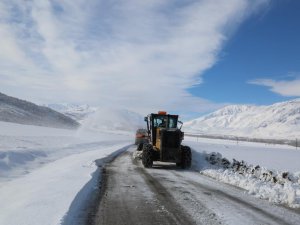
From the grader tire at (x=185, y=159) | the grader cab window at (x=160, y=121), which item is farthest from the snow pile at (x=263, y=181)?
the grader cab window at (x=160, y=121)

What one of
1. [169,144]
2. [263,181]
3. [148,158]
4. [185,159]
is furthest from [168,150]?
[263,181]

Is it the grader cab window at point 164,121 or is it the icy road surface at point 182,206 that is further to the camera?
the grader cab window at point 164,121

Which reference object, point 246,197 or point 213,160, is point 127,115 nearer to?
point 213,160

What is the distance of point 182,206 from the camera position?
9250 mm

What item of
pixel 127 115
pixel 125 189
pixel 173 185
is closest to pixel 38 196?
pixel 125 189

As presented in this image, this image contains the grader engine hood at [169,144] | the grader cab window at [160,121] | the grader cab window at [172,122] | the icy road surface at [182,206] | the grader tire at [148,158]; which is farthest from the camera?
the grader cab window at [172,122]

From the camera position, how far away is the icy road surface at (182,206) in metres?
7.91

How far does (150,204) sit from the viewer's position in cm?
943

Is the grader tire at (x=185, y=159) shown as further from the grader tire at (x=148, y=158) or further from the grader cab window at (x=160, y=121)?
the grader cab window at (x=160, y=121)

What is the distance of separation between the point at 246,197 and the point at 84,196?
14.9 ft

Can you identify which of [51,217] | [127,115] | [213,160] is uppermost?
[127,115]

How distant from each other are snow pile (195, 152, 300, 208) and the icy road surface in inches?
19.0

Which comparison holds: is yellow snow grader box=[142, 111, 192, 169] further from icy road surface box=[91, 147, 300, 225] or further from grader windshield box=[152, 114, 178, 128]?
icy road surface box=[91, 147, 300, 225]

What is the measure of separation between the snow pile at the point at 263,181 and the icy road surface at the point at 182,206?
0.48m
